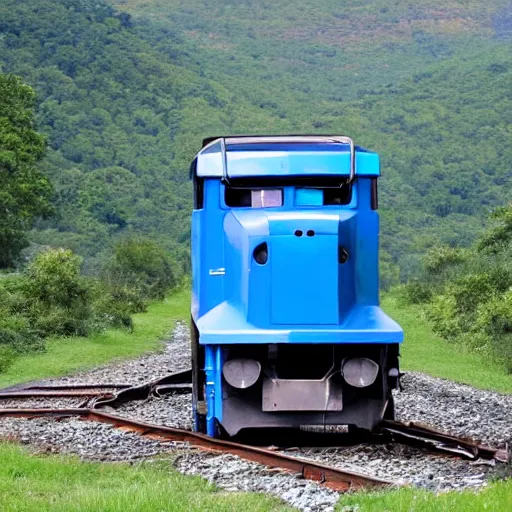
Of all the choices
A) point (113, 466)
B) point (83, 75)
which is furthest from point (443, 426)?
point (83, 75)

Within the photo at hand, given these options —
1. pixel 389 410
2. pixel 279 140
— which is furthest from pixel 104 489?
pixel 279 140

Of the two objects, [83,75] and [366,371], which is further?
[83,75]

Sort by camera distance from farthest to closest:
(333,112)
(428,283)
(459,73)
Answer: (459,73)
(333,112)
(428,283)

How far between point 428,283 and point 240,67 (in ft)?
365

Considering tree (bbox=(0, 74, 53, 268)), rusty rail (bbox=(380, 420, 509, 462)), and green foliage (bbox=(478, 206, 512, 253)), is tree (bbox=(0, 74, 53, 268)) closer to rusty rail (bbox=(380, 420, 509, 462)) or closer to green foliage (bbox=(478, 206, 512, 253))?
green foliage (bbox=(478, 206, 512, 253))

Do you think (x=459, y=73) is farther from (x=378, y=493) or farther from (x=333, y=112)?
(x=378, y=493)

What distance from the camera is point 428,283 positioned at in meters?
41.8

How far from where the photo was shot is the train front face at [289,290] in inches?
408

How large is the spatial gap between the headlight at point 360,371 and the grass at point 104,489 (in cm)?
202

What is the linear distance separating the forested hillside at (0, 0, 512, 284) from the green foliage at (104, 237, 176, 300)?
6.89ft

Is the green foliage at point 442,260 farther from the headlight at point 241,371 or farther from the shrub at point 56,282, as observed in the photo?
the headlight at point 241,371

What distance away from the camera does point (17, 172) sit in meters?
44.7

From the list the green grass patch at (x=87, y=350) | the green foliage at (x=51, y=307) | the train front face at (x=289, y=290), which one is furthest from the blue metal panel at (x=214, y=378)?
the green foliage at (x=51, y=307)

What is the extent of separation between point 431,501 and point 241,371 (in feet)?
11.3
